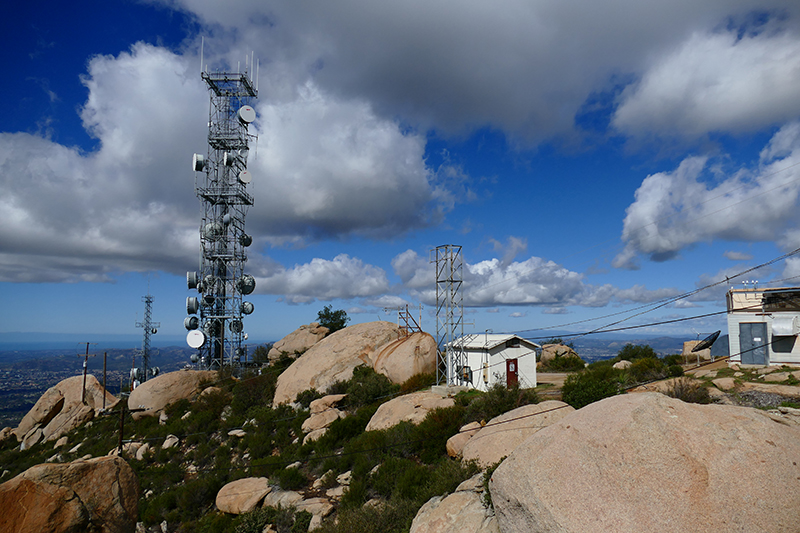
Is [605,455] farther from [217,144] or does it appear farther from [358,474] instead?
[217,144]

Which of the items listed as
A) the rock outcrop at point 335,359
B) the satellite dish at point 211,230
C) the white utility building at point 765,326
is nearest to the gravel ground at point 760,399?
the white utility building at point 765,326

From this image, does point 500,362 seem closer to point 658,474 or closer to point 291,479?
point 291,479

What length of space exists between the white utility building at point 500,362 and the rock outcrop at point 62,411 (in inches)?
1379

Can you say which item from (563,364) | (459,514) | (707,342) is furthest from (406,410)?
(707,342)

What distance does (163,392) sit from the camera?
36094mm

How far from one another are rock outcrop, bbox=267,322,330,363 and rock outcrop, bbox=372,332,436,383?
12384 millimetres

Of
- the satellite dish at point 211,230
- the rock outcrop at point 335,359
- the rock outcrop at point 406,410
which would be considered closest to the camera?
the rock outcrop at point 406,410

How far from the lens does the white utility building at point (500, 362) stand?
28703 millimetres

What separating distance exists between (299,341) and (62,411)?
23.0 m

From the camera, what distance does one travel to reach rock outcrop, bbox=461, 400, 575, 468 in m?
14.5

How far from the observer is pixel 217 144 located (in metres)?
45.2

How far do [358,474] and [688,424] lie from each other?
13.6 m

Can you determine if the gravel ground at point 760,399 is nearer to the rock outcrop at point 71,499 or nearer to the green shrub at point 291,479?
the green shrub at point 291,479

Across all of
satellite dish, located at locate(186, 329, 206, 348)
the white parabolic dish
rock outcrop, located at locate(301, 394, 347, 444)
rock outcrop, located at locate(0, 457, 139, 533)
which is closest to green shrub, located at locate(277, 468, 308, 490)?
rock outcrop, located at locate(301, 394, 347, 444)
